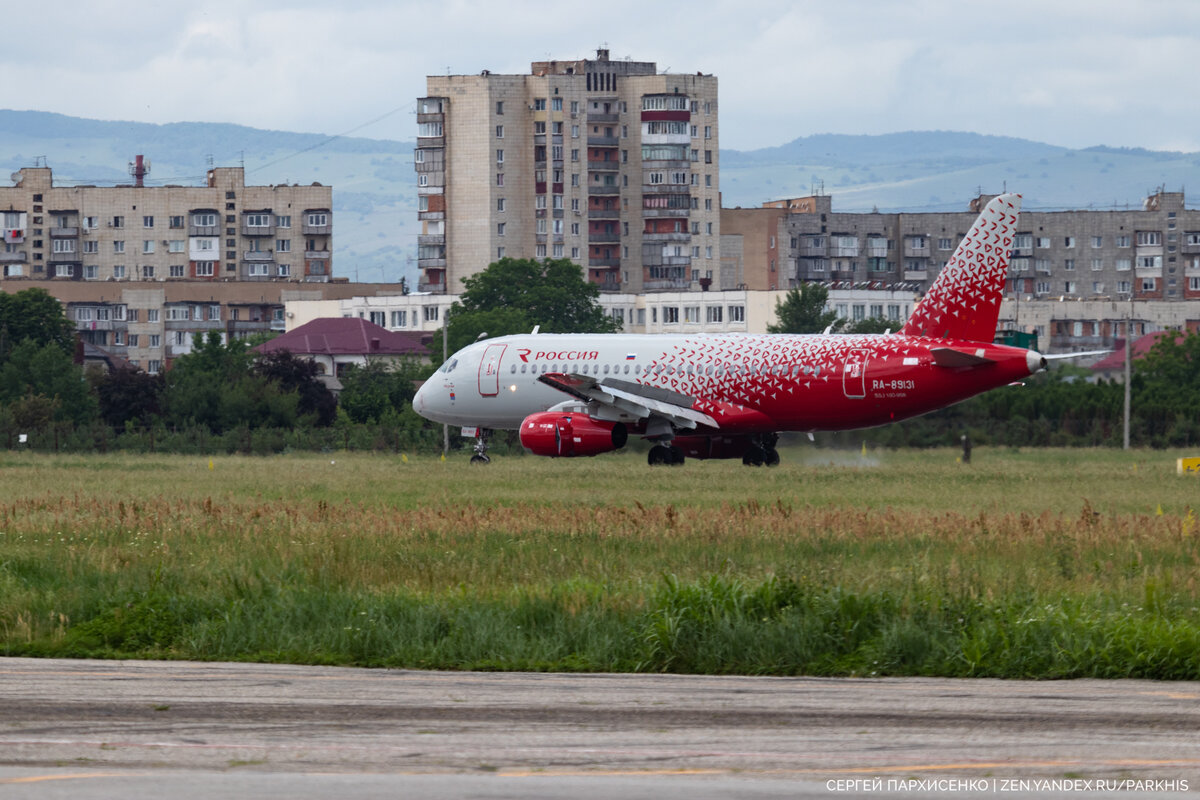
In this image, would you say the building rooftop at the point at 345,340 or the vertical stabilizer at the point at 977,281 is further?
the building rooftop at the point at 345,340

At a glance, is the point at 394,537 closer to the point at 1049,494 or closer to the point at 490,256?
the point at 1049,494

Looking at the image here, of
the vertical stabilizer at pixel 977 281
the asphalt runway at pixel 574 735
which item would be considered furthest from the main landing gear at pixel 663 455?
the asphalt runway at pixel 574 735

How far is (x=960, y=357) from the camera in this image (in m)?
46.4

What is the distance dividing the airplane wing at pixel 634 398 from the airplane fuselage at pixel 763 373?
0.36 meters

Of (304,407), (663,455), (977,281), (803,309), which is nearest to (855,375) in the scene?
(977,281)

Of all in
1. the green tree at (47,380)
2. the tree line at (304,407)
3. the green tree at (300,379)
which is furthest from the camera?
the green tree at (300,379)

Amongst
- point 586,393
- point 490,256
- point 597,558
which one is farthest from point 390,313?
point 597,558

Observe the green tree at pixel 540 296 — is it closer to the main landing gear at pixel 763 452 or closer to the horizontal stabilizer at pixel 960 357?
the main landing gear at pixel 763 452

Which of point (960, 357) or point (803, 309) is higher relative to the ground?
point (803, 309)

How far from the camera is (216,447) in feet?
246

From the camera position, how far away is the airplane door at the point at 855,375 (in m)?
48.3

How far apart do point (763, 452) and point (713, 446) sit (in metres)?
1.57

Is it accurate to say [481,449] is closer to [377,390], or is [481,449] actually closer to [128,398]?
[128,398]

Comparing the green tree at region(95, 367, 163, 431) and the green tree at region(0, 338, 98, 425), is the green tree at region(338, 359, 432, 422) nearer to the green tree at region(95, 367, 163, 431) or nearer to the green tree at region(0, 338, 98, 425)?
the green tree at region(95, 367, 163, 431)
